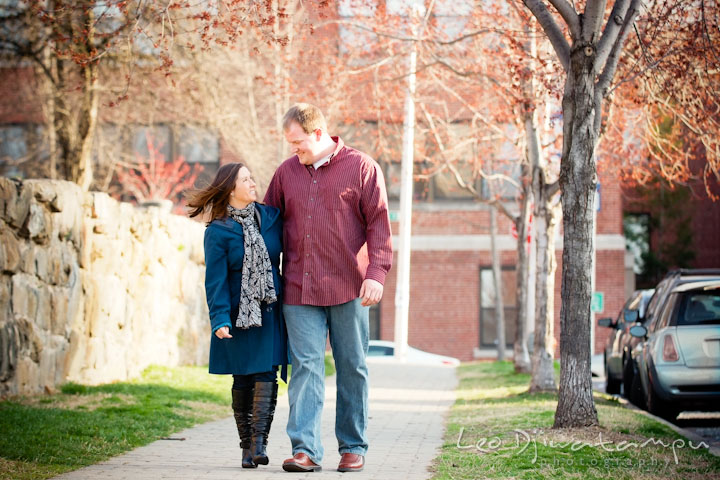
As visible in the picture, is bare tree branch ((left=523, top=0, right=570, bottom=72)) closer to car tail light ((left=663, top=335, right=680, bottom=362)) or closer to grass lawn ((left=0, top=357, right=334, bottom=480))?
car tail light ((left=663, top=335, right=680, bottom=362))

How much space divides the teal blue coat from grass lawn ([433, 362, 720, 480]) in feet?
4.16

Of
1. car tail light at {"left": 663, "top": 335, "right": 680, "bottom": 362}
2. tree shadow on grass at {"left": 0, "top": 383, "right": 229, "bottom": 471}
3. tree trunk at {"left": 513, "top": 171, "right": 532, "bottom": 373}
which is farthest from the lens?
tree trunk at {"left": 513, "top": 171, "right": 532, "bottom": 373}

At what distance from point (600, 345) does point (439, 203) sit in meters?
6.05

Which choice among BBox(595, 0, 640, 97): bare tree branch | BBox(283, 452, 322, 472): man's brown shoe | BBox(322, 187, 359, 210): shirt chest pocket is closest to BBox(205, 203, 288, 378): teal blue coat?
BBox(322, 187, 359, 210): shirt chest pocket

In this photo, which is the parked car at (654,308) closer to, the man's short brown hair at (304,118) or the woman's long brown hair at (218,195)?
the man's short brown hair at (304,118)

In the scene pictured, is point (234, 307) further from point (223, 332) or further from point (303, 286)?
point (303, 286)

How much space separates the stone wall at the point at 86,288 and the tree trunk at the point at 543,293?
16.5 feet

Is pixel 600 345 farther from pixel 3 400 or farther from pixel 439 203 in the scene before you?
pixel 3 400

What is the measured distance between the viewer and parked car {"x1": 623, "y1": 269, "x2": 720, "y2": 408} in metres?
11.8

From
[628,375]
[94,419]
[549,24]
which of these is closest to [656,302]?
[628,375]

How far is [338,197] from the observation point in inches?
242

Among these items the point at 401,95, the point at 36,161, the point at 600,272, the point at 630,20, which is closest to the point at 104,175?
the point at 36,161

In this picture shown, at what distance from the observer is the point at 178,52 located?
17.8m

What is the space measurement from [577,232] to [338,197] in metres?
2.91
